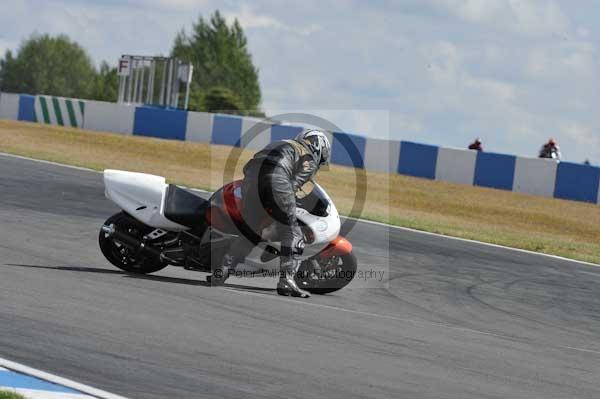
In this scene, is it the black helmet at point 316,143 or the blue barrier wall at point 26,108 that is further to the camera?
the blue barrier wall at point 26,108

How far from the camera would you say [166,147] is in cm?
3081

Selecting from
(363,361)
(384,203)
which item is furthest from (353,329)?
(384,203)

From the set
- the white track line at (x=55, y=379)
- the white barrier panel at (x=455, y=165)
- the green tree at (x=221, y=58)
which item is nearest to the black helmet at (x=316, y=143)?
the white track line at (x=55, y=379)

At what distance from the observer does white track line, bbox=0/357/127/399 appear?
5.37 metres

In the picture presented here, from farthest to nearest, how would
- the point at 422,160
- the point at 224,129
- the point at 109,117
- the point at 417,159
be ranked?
the point at 109,117 → the point at 224,129 → the point at 417,159 → the point at 422,160

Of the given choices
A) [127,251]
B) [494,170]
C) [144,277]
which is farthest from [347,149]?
[144,277]

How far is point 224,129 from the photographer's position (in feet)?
111

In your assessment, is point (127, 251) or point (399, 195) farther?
point (399, 195)

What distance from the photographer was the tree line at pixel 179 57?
9888 centimetres

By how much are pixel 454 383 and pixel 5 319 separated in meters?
2.73

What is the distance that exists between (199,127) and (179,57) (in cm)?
6927

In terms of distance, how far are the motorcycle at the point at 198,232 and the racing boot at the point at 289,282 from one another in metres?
0.11

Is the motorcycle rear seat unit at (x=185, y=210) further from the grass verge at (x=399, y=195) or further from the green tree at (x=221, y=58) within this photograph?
the green tree at (x=221, y=58)

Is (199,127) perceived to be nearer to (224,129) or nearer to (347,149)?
(224,129)
